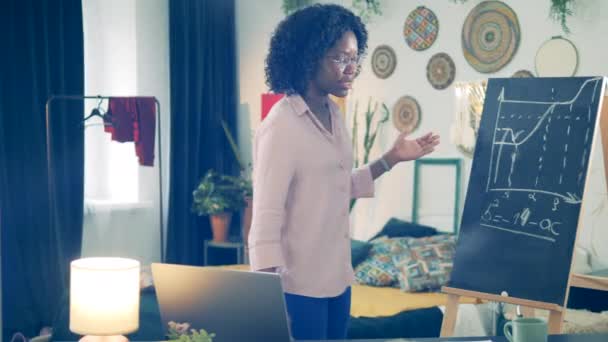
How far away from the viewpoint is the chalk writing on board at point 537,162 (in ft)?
9.15

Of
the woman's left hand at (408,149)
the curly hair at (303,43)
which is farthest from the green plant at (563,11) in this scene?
the curly hair at (303,43)

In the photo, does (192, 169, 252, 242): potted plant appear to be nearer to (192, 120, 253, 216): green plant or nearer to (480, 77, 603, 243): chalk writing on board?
(192, 120, 253, 216): green plant

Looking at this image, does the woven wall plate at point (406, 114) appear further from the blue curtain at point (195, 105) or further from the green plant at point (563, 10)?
the blue curtain at point (195, 105)

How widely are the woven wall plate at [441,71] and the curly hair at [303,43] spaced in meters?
2.69

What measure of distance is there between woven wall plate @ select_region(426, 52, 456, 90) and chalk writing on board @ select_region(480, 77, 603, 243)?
6.11 feet

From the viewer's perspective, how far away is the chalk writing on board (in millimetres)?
2789

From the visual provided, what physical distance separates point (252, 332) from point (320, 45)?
0.83 m

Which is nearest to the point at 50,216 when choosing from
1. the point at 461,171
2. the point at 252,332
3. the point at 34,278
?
the point at 34,278

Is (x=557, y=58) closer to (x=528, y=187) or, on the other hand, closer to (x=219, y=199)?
(x=528, y=187)

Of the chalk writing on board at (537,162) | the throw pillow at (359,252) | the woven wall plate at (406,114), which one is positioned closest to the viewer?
the chalk writing on board at (537,162)

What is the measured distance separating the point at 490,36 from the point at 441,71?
0.40 m

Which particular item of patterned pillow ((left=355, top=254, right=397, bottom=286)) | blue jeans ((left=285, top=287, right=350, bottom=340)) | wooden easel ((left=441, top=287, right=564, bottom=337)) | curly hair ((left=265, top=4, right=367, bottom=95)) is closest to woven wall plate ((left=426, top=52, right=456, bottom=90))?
patterned pillow ((left=355, top=254, right=397, bottom=286))

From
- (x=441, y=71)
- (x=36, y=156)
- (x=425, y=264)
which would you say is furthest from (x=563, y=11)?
(x=36, y=156)

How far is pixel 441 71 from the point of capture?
493 centimetres
